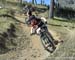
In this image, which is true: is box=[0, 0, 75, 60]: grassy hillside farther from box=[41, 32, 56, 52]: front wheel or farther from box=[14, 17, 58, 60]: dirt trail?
box=[41, 32, 56, 52]: front wheel

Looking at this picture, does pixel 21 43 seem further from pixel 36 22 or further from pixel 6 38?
pixel 36 22

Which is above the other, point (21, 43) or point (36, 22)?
point (36, 22)

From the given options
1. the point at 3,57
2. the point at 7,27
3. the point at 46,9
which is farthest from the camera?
the point at 46,9

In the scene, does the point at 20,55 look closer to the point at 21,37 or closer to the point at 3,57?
the point at 3,57

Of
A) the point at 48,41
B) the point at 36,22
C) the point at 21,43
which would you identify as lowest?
the point at 21,43

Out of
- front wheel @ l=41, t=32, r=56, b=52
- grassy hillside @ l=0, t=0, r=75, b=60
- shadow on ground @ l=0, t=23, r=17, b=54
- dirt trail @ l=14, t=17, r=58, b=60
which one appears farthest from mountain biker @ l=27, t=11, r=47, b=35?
shadow on ground @ l=0, t=23, r=17, b=54

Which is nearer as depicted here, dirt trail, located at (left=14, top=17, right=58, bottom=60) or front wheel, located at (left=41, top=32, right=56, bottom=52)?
dirt trail, located at (left=14, top=17, right=58, bottom=60)

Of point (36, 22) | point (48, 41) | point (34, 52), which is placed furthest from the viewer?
point (36, 22)

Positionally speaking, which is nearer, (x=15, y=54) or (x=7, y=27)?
(x=15, y=54)

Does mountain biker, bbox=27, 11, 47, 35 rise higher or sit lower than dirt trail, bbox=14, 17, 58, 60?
higher

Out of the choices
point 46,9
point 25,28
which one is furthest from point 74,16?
point 25,28

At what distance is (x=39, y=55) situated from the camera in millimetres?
14281

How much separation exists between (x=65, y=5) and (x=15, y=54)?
1997 cm

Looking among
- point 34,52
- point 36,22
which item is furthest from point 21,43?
point 36,22
